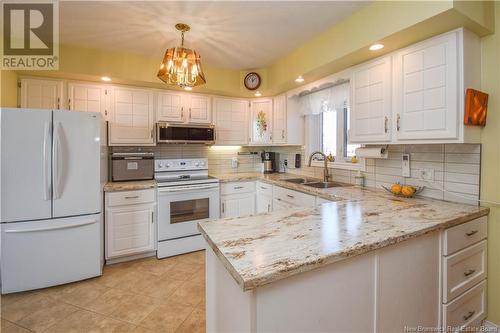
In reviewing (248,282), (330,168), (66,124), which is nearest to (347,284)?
(248,282)

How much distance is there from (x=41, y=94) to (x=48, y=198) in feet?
4.03

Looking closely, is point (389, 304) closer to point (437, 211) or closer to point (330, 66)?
point (437, 211)

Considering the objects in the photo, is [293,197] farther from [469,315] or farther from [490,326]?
[490,326]

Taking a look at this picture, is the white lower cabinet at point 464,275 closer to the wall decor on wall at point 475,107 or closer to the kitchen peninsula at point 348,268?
the kitchen peninsula at point 348,268

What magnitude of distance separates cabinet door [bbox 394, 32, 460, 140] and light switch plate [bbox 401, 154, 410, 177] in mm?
336

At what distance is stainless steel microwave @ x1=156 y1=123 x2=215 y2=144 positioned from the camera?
3.00m

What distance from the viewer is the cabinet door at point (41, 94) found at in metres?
2.54

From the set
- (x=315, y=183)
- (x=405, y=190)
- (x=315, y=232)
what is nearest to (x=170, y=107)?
(x=315, y=183)

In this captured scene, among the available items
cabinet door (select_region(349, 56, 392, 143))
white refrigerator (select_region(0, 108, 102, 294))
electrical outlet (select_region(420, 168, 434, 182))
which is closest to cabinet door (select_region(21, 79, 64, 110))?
white refrigerator (select_region(0, 108, 102, 294))

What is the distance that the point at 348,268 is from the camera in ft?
3.39

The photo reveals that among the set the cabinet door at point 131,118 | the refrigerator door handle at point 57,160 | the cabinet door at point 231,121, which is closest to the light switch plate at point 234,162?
the cabinet door at point 231,121

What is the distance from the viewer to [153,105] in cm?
309

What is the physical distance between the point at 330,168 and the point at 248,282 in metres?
2.49

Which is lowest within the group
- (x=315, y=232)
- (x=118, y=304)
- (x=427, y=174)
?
(x=118, y=304)
